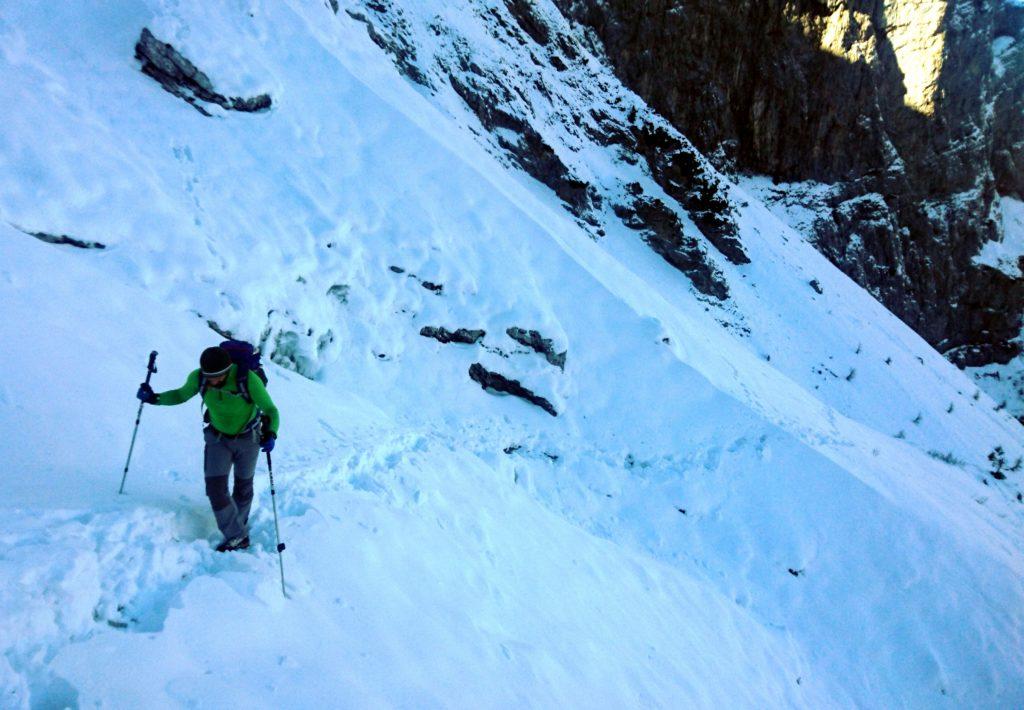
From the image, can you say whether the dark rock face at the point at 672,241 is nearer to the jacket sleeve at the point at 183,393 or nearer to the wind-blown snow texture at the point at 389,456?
the wind-blown snow texture at the point at 389,456

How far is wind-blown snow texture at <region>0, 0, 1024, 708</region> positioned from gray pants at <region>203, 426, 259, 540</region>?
232mm

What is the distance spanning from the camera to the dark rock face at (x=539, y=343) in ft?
37.0

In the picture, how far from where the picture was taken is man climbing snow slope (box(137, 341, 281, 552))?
168 inches

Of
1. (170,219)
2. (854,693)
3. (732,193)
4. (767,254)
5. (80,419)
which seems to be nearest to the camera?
(80,419)

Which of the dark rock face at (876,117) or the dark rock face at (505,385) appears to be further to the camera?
the dark rock face at (876,117)

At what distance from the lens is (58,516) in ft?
12.4

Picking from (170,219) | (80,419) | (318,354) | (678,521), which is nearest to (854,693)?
(678,521)

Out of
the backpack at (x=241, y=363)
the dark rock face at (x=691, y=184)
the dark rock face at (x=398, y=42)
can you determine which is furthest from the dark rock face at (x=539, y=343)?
the dark rock face at (x=691, y=184)

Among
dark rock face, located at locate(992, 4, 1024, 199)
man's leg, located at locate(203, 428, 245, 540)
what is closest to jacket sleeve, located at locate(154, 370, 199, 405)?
man's leg, located at locate(203, 428, 245, 540)

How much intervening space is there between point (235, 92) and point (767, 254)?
19794 millimetres

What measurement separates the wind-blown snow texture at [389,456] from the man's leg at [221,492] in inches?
8.1

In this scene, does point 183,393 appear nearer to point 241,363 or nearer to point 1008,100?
point 241,363

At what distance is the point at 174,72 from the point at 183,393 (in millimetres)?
8974

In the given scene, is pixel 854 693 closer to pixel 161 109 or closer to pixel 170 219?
pixel 170 219
